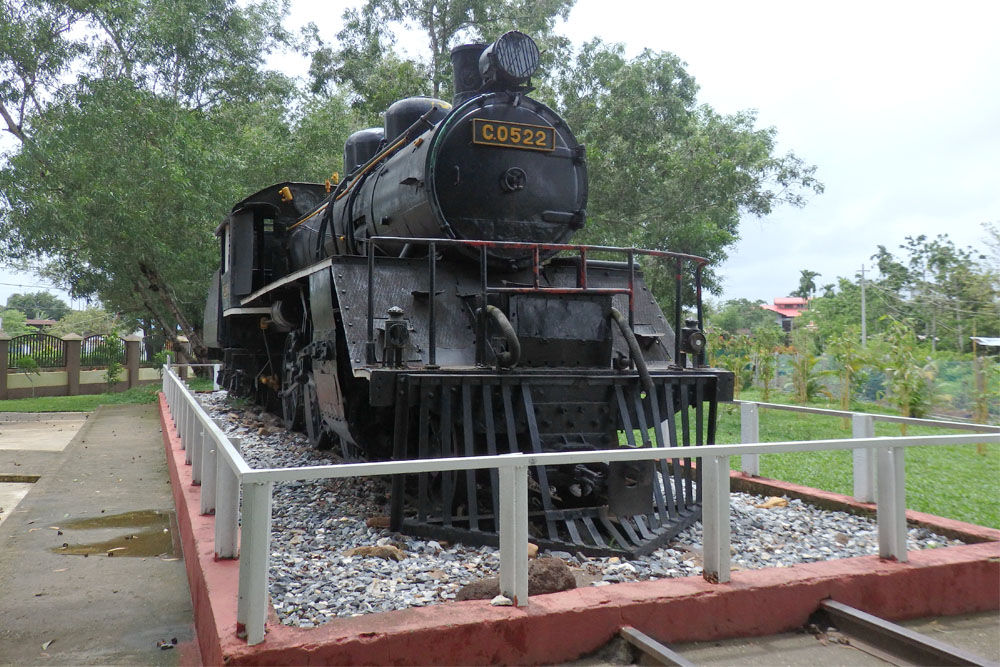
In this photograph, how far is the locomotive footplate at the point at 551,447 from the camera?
411cm

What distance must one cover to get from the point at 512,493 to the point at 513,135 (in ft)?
10.4

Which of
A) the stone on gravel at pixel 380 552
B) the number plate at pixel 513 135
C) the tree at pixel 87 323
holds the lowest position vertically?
the stone on gravel at pixel 380 552

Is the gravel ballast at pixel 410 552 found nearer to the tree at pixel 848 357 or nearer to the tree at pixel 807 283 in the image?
the tree at pixel 848 357

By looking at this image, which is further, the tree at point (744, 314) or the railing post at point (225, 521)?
the tree at point (744, 314)

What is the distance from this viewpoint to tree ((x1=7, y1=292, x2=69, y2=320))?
3361 inches

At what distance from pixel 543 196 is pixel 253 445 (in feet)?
14.4

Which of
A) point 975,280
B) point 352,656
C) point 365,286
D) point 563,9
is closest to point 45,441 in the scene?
point 365,286

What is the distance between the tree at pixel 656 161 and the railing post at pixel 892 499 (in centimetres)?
1320

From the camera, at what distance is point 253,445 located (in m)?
7.93

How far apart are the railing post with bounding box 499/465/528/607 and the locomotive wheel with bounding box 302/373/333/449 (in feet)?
10.9

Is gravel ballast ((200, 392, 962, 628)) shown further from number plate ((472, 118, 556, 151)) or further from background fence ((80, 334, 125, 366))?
background fence ((80, 334, 125, 366))

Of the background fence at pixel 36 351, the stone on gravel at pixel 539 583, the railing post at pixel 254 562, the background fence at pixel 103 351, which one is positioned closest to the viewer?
the railing post at pixel 254 562

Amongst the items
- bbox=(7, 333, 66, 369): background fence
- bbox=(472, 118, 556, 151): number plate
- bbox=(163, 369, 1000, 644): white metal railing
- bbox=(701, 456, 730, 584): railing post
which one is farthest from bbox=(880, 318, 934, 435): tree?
bbox=(7, 333, 66, 369): background fence

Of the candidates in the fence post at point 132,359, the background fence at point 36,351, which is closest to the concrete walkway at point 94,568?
the background fence at point 36,351
